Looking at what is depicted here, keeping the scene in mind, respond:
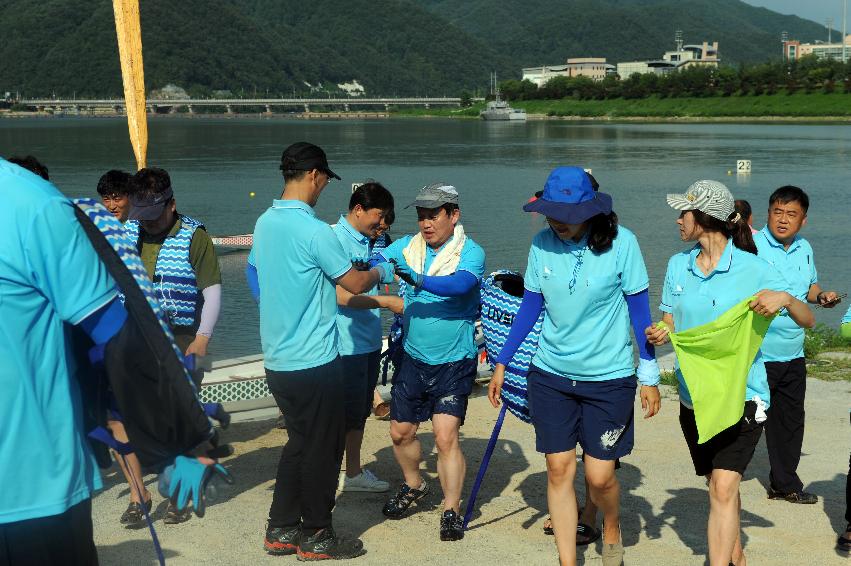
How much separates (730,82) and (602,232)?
144 meters

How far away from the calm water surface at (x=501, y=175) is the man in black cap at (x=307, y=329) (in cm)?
246

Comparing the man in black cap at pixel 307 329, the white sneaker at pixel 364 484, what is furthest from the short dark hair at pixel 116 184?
the white sneaker at pixel 364 484

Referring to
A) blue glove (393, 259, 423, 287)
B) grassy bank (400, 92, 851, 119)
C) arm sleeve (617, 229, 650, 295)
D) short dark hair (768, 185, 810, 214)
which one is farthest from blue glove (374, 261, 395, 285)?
grassy bank (400, 92, 851, 119)

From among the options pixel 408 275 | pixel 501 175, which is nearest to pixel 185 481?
pixel 408 275

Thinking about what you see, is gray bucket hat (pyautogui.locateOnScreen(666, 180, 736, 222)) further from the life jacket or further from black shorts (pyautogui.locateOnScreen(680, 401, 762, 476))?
the life jacket

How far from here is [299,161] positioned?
5301 mm

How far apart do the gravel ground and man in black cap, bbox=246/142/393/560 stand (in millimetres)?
431

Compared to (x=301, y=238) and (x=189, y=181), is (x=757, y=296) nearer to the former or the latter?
(x=301, y=238)

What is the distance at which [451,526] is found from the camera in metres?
5.81

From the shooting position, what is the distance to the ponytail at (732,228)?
4934 millimetres

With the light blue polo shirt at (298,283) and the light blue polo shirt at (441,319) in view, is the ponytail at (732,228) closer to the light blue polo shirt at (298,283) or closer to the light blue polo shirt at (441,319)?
the light blue polo shirt at (441,319)

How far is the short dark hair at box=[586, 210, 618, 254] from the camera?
494cm

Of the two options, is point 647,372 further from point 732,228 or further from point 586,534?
point 586,534

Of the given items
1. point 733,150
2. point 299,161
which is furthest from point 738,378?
point 733,150
